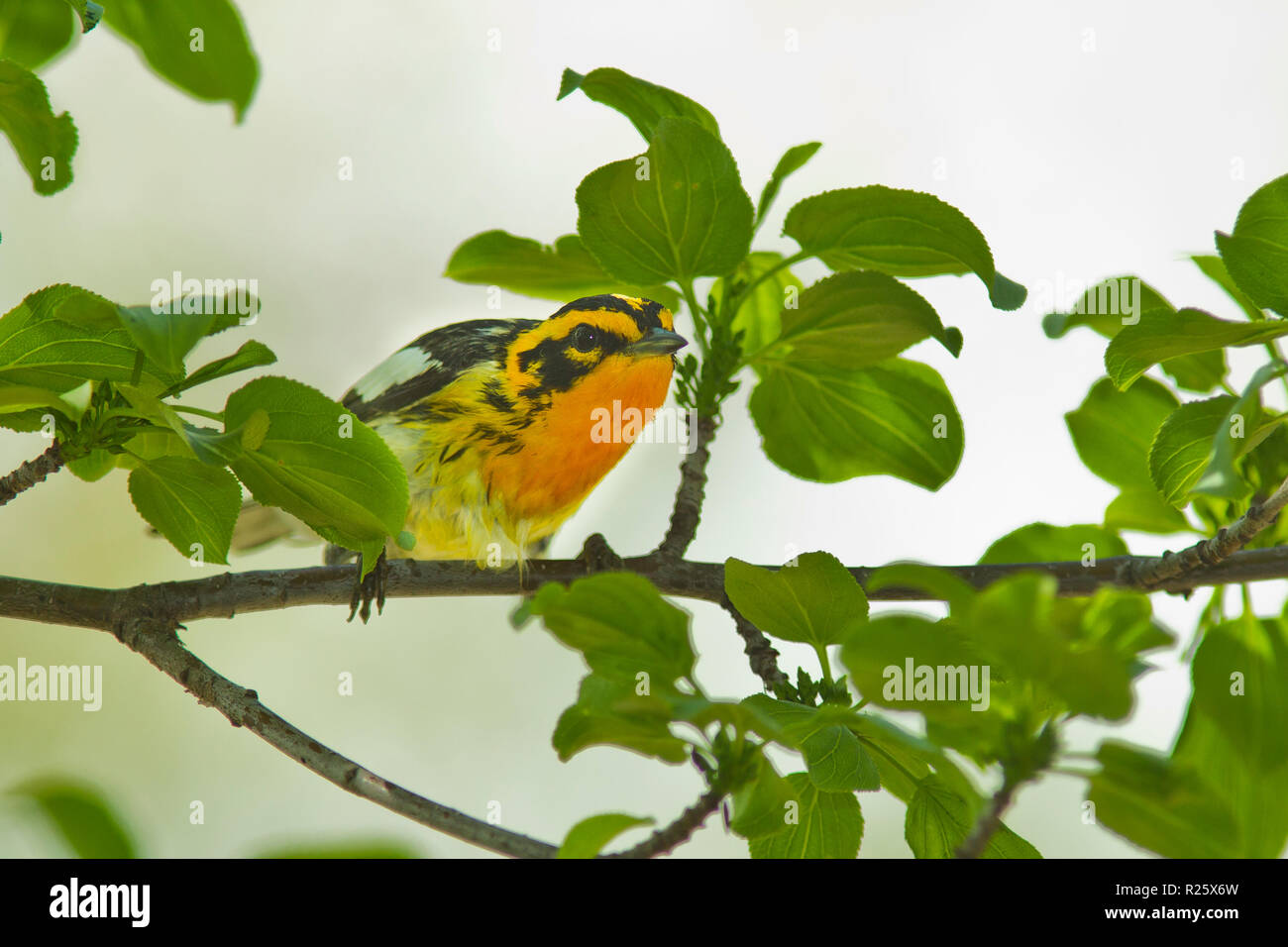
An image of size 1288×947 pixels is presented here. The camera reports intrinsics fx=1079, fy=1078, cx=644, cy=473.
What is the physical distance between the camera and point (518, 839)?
59 centimetres

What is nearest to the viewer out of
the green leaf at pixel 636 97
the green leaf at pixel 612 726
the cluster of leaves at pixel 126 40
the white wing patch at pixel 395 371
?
the green leaf at pixel 612 726

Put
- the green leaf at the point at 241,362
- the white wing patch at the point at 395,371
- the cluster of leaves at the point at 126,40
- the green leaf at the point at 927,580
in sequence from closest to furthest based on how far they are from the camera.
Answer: the green leaf at the point at 927,580 < the green leaf at the point at 241,362 < the cluster of leaves at the point at 126,40 < the white wing patch at the point at 395,371

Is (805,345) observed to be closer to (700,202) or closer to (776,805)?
(700,202)

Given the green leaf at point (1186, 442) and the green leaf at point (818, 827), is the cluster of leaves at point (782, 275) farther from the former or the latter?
the green leaf at point (818, 827)

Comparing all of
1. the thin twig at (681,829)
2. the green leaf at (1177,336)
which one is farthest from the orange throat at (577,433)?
the thin twig at (681,829)

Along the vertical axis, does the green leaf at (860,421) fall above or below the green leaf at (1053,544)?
above

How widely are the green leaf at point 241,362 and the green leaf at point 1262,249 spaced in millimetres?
596

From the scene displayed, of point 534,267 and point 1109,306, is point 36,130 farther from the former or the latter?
point 1109,306

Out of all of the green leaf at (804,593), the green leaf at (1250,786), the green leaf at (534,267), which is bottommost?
the green leaf at (1250,786)

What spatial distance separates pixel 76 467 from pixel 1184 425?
836 mm

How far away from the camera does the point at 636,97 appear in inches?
33.9

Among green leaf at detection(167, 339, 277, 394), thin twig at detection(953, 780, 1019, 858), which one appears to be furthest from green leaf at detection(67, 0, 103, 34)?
thin twig at detection(953, 780, 1019, 858)

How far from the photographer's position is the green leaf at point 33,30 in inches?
33.5

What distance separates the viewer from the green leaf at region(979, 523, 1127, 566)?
40.1 inches
